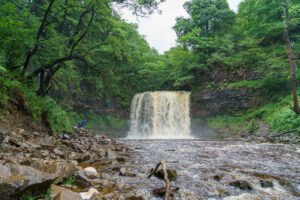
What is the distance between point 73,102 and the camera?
18.3 meters

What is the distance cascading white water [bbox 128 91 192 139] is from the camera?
18.6 metres

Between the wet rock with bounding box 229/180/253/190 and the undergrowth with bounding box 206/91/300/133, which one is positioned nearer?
the wet rock with bounding box 229/180/253/190

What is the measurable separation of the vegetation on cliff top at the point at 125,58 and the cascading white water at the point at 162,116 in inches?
80.6

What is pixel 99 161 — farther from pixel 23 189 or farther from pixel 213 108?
pixel 213 108

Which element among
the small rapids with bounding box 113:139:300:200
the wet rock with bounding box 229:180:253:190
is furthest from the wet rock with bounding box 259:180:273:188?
the wet rock with bounding box 229:180:253:190

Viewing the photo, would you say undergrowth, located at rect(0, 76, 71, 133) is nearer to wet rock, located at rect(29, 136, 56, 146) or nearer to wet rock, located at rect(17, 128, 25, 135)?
wet rock, located at rect(17, 128, 25, 135)

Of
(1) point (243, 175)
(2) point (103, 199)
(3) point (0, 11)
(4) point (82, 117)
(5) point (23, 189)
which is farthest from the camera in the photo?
(4) point (82, 117)

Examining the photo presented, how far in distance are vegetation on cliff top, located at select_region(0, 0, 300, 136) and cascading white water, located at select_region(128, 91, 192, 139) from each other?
205cm

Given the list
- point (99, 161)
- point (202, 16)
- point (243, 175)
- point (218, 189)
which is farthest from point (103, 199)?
point (202, 16)

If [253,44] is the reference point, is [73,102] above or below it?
below

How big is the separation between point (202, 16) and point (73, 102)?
1880 cm

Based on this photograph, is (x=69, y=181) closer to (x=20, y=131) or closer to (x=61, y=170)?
(x=61, y=170)

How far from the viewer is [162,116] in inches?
750

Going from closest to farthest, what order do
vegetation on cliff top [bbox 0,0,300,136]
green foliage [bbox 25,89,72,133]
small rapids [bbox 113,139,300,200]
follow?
small rapids [bbox 113,139,300,200]
green foliage [bbox 25,89,72,133]
vegetation on cliff top [bbox 0,0,300,136]
